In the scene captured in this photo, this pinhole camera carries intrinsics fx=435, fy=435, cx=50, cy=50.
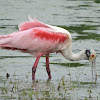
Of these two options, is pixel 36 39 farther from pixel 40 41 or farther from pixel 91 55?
pixel 91 55

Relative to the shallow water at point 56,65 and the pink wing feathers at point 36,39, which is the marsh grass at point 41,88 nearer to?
the shallow water at point 56,65

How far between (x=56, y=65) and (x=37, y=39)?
131 centimetres

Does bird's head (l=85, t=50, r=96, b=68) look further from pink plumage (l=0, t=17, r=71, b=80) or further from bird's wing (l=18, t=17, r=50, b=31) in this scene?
bird's wing (l=18, t=17, r=50, b=31)

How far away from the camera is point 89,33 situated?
1473 centimetres

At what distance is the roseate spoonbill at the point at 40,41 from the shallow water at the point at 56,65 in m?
0.44

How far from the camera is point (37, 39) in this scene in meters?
10.0

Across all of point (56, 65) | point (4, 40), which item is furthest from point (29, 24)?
point (56, 65)

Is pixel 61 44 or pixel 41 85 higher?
pixel 61 44

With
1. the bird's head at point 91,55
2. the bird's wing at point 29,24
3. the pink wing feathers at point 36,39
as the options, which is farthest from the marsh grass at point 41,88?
the bird's wing at point 29,24

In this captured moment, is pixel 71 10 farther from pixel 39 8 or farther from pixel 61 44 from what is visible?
pixel 61 44

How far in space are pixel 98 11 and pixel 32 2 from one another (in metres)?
3.67

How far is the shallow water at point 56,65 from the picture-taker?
28.0 ft

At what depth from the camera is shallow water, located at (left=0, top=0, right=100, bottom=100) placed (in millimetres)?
8523

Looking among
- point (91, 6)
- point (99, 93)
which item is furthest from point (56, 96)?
point (91, 6)
